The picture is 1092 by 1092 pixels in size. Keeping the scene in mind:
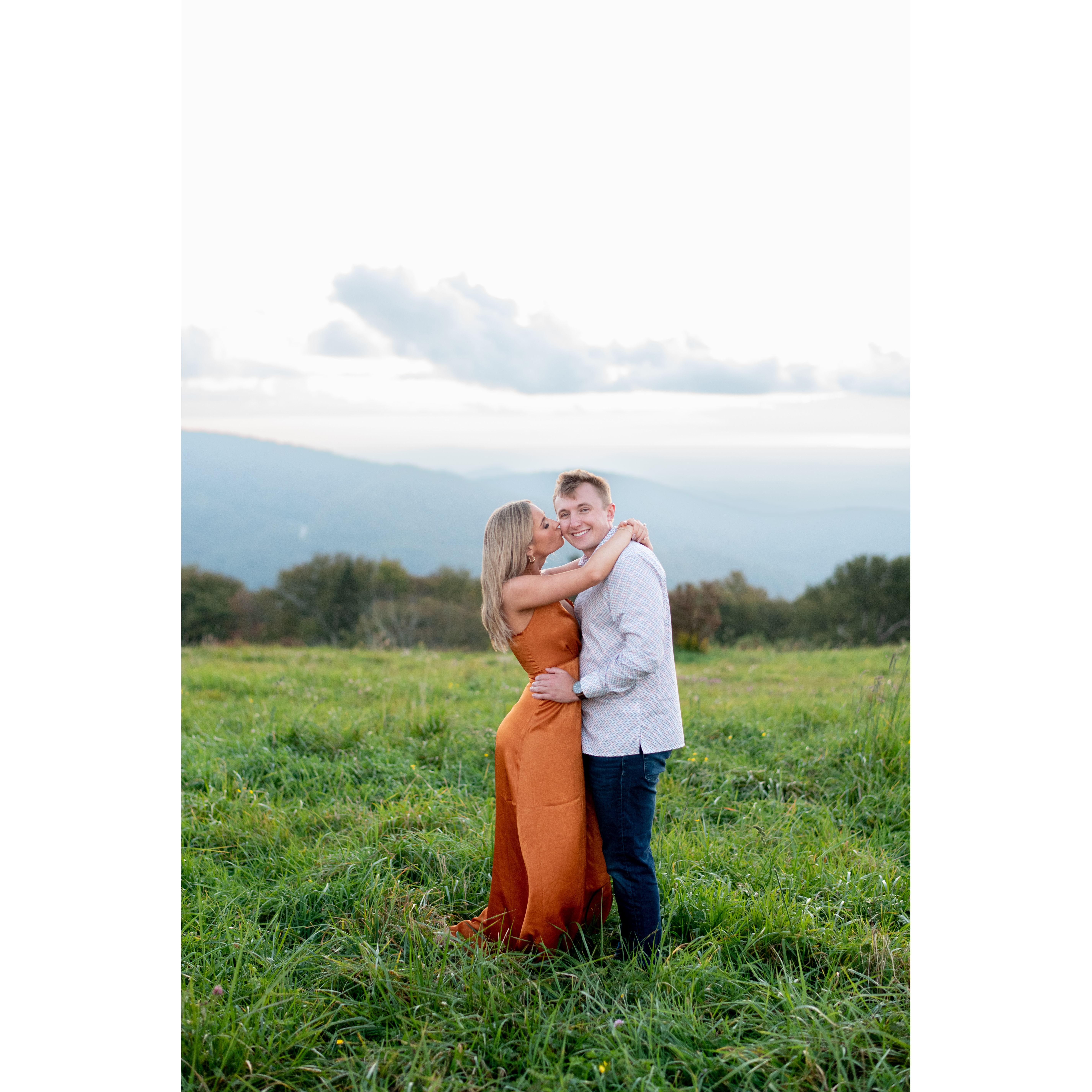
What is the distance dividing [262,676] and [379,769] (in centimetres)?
373

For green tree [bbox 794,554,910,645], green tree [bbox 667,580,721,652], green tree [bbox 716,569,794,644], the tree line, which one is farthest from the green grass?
green tree [bbox 794,554,910,645]

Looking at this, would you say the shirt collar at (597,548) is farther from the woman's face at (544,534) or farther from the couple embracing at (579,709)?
the woman's face at (544,534)

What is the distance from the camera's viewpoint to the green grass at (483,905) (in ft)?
8.29

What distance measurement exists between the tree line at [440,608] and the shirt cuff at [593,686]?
10946 millimetres

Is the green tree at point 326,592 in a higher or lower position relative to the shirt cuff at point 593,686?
lower

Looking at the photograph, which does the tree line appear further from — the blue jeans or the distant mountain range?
the blue jeans

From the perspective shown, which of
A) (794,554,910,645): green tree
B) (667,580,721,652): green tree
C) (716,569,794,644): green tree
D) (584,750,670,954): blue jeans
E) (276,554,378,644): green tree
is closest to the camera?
(584,750,670,954): blue jeans

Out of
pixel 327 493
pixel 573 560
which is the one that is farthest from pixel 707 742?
pixel 327 493

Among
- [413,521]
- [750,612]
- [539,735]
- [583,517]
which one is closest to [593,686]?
[539,735]

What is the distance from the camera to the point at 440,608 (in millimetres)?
26203

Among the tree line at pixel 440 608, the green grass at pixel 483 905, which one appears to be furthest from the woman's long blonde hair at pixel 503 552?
the tree line at pixel 440 608

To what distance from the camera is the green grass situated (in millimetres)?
2525

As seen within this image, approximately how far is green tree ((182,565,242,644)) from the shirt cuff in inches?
888

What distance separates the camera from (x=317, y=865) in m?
3.84
